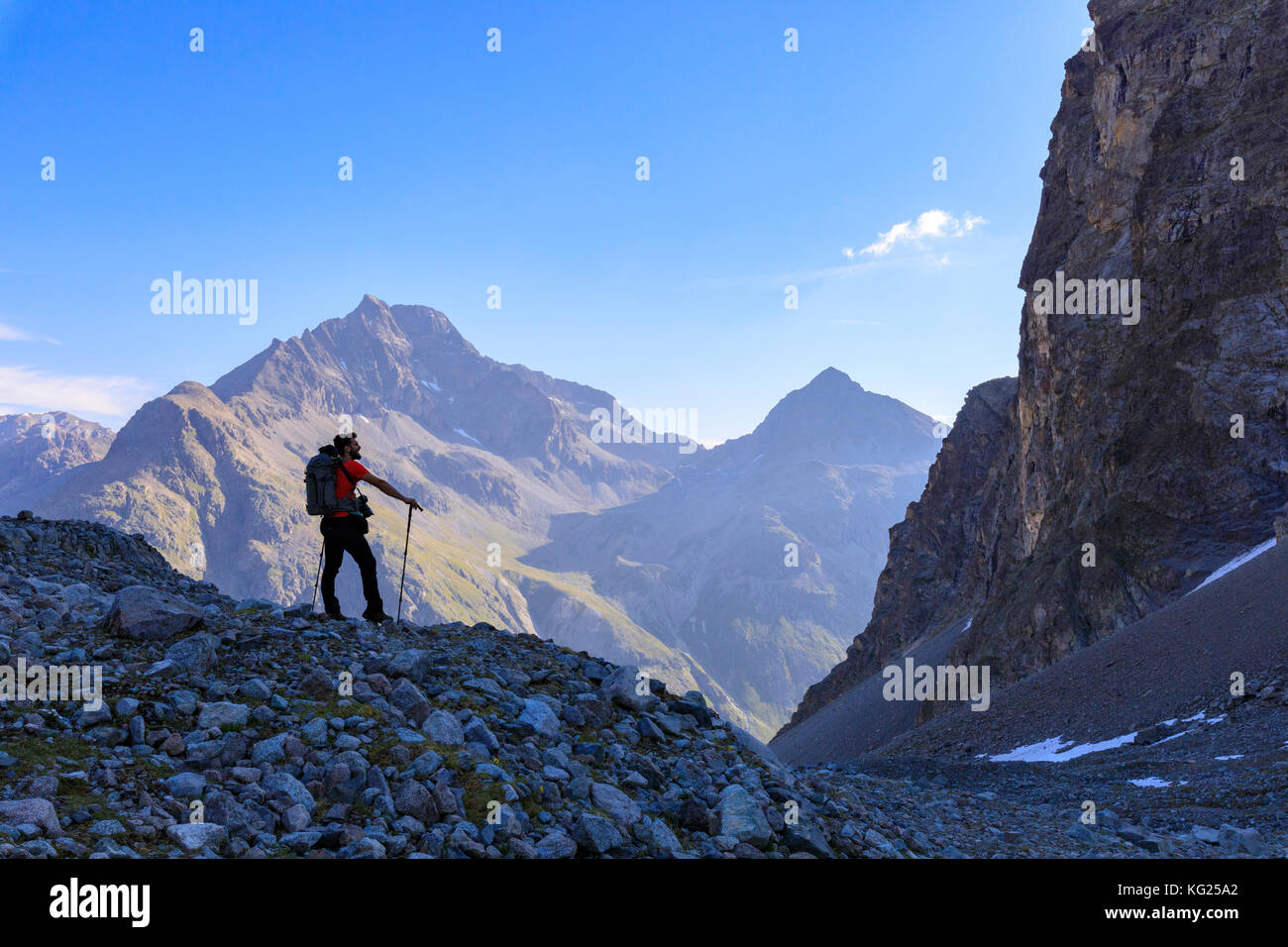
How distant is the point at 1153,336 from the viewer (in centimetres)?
5484

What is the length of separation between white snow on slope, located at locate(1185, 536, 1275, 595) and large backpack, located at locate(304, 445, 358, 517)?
44.1 metres

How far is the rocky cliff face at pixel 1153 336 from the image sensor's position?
47269 mm

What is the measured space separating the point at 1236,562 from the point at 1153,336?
64.5ft

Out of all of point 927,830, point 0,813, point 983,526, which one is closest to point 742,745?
point 927,830

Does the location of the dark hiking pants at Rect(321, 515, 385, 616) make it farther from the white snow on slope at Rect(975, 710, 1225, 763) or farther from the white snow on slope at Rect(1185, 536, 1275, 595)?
the white snow on slope at Rect(1185, 536, 1275, 595)

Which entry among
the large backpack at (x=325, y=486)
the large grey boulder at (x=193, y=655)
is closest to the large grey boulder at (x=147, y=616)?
the large grey boulder at (x=193, y=655)

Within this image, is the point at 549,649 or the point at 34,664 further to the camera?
the point at 549,649

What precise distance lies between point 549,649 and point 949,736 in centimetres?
2809

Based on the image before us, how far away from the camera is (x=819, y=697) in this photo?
4225 inches

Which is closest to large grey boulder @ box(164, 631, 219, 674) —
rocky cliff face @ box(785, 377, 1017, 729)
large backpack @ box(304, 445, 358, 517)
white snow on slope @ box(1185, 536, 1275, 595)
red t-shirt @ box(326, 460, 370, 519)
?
large backpack @ box(304, 445, 358, 517)

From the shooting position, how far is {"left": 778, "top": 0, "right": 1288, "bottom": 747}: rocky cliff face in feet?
155

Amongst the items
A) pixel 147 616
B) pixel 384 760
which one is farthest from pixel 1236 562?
pixel 147 616

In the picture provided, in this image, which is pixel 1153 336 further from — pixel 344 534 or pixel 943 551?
pixel 344 534
